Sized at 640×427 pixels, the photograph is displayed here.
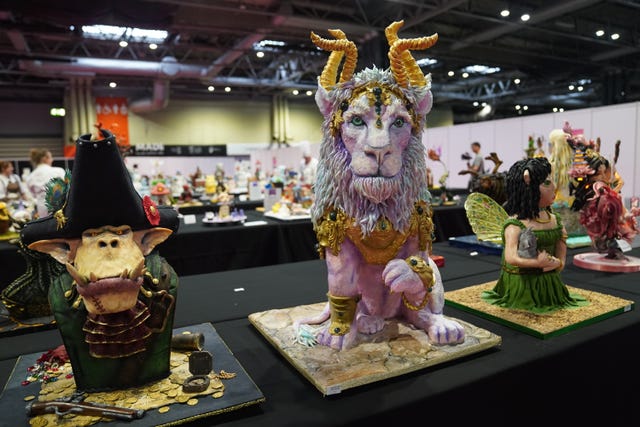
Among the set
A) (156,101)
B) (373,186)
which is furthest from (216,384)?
(156,101)

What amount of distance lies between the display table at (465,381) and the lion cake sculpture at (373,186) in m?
0.17

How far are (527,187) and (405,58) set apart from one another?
2.06ft

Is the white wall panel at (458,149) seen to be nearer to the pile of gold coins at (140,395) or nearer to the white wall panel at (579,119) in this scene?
the white wall panel at (579,119)

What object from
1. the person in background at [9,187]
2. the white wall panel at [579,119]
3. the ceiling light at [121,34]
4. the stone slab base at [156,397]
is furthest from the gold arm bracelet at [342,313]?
the ceiling light at [121,34]

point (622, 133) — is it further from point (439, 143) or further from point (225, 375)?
point (225, 375)

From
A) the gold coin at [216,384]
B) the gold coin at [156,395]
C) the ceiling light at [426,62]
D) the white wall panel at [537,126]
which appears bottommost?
the gold coin at [156,395]

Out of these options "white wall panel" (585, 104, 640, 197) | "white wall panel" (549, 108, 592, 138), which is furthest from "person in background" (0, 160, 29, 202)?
"white wall panel" (585, 104, 640, 197)

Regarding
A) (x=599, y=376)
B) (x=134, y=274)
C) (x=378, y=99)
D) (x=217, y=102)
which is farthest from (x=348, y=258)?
(x=217, y=102)

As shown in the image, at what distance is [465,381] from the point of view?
1069mm

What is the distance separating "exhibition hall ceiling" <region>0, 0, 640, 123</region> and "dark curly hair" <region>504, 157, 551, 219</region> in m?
4.66

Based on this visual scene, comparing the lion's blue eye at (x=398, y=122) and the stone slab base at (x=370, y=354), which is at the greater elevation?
Result: the lion's blue eye at (x=398, y=122)

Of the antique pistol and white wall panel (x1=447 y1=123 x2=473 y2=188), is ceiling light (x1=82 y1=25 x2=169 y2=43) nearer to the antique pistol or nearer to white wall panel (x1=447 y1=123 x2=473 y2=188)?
white wall panel (x1=447 y1=123 x2=473 y2=188)

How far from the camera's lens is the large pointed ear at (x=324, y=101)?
48.2 inches

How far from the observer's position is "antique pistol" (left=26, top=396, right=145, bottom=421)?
92 cm
